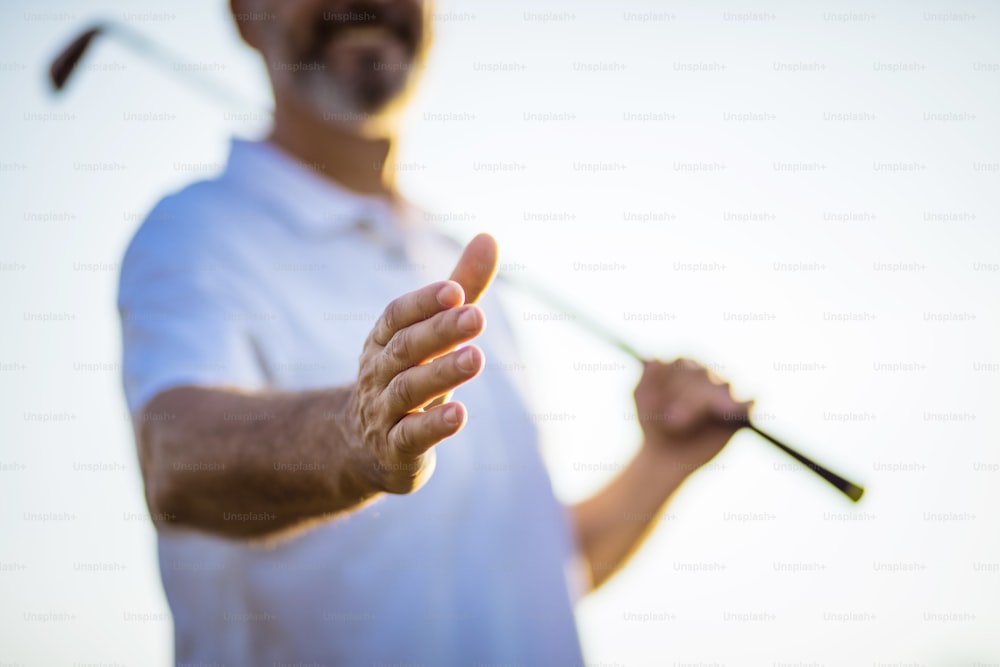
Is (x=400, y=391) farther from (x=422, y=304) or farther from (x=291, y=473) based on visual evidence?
(x=291, y=473)

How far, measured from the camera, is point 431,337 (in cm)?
102

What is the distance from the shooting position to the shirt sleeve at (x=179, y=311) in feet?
5.31

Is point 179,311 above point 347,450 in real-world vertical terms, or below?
below

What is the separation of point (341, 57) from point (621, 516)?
76.8 inches

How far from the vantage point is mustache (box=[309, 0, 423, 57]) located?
2779 mm

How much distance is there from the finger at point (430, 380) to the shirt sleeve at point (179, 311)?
69cm

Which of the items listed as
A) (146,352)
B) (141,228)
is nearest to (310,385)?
(146,352)

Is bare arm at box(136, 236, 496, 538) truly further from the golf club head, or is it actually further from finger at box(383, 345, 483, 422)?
the golf club head

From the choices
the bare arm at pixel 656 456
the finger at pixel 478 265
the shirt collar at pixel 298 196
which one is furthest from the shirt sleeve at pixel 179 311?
the bare arm at pixel 656 456

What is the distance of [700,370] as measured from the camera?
233cm

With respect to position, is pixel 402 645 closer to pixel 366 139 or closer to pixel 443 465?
pixel 443 465

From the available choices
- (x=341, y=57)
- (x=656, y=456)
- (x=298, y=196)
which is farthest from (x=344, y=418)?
(x=341, y=57)

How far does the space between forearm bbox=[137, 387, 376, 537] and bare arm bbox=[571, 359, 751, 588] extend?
52.1 inches

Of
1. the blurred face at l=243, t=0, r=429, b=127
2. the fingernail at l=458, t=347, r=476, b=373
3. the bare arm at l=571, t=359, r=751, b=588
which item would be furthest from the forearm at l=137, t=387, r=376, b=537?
the blurred face at l=243, t=0, r=429, b=127
